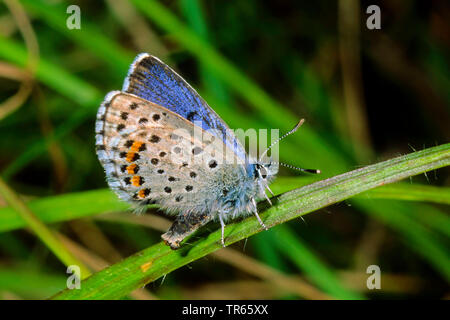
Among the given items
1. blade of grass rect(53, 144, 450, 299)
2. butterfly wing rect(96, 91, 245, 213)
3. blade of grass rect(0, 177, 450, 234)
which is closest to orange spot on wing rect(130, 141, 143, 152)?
butterfly wing rect(96, 91, 245, 213)

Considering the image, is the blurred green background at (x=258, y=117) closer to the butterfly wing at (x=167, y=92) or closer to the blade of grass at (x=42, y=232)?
the blade of grass at (x=42, y=232)

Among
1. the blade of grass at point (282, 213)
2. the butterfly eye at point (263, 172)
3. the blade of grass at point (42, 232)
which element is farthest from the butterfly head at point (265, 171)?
the blade of grass at point (42, 232)

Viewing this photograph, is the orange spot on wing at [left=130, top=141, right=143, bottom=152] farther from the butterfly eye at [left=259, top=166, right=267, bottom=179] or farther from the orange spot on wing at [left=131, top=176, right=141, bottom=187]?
the butterfly eye at [left=259, top=166, right=267, bottom=179]

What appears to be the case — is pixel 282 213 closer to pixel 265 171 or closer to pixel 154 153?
pixel 265 171

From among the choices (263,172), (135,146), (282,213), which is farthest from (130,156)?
(282,213)
